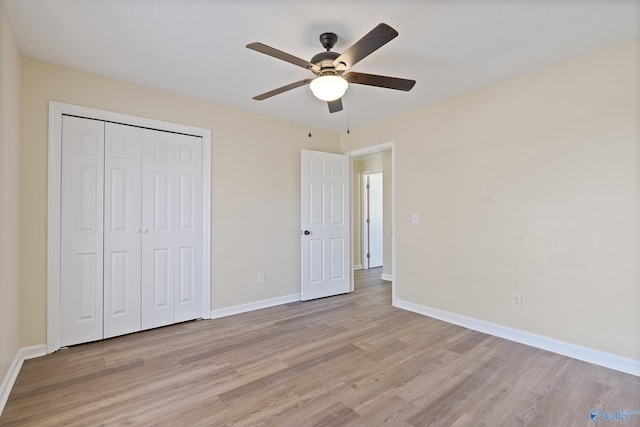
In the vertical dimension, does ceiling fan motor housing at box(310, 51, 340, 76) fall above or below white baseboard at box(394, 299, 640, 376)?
above

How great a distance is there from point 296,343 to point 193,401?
104 centimetres

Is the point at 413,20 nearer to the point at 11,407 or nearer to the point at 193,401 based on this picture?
the point at 193,401

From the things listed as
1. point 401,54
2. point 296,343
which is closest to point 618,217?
point 401,54

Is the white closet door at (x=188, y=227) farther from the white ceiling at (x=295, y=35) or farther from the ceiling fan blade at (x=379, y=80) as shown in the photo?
the ceiling fan blade at (x=379, y=80)

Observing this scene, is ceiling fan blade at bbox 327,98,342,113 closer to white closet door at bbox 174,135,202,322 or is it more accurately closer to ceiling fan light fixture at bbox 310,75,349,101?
ceiling fan light fixture at bbox 310,75,349,101

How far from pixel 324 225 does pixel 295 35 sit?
2605 mm

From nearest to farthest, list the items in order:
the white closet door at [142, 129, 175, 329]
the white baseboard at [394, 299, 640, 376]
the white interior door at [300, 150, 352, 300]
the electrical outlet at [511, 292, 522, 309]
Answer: the white baseboard at [394, 299, 640, 376] < the electrical outlet at [511, 292, 522, 309] < the white closet door at [142, 129, 175, 329] < the white interior door at [300, 150, 352, 300]

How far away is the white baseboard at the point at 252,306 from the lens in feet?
11.4

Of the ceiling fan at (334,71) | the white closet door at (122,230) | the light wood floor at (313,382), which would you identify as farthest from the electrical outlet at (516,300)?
the white closet door at (122,230)

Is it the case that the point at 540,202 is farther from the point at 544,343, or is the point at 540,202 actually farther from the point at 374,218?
the point at 374,218

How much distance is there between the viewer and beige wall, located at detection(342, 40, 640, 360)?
Result: 2281mm

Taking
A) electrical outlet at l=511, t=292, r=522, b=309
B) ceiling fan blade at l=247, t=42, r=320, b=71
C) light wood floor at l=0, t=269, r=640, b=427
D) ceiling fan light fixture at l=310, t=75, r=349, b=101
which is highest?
ceiling fan blade at l=247, t=42, r=320, b=71

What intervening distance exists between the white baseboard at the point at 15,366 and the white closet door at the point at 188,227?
1.08 meters

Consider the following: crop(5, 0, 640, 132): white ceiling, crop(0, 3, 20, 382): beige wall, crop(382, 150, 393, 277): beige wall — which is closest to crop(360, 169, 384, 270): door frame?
crop(382, 150, 393, 277): beige wall
